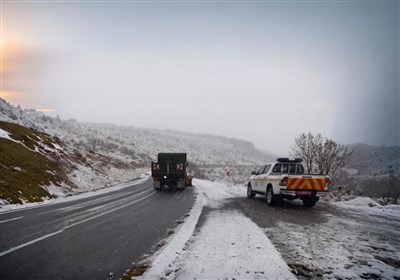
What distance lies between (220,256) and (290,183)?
305 inches

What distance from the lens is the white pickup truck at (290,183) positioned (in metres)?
12.8

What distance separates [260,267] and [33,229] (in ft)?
21.8

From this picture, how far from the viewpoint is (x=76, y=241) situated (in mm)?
7191

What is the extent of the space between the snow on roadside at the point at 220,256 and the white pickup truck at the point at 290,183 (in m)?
4.64

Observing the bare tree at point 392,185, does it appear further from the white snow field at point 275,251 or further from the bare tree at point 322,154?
the white snow field at point 275,251

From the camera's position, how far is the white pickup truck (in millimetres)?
12820

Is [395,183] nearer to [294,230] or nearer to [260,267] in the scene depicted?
[294,230]

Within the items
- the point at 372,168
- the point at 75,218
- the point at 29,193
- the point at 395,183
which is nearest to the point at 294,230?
the point at 75,218

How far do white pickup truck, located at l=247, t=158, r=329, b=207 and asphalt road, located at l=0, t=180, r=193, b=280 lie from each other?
180 inches

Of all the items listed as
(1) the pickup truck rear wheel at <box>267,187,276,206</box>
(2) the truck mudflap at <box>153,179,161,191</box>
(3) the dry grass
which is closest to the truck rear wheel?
(1) the pickup truck rear wheel at <box>267,187,276,206</box>

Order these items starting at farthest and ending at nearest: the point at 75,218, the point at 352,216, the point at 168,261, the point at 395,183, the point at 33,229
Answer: the point at 395,183 < the point at 352,216 < the point at 75,218 < the point at 33,229 < the point at 168,261

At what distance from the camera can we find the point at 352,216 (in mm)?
11062

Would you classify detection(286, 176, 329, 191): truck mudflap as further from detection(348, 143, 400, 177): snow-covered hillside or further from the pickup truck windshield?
detection(348, 143, 400, 177): snow-covered hillside

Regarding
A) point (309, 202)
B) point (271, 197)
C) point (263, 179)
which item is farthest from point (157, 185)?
point (309, 202)
